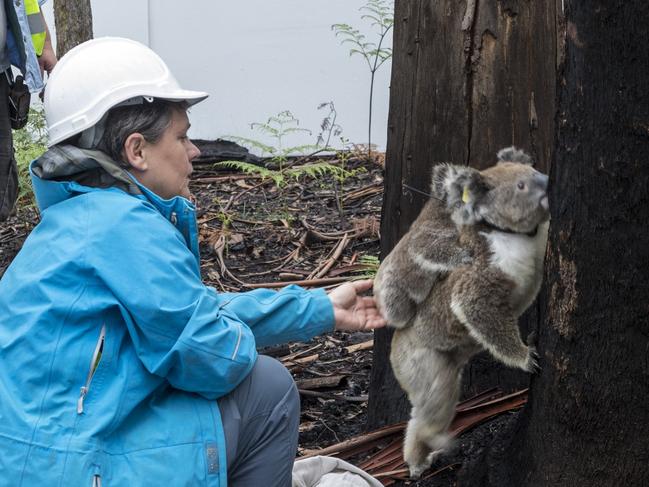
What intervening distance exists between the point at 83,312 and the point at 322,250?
3712mm

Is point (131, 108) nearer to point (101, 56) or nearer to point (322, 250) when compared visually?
point (101, 56)

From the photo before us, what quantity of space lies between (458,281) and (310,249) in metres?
3.20

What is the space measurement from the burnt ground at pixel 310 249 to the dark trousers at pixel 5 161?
149 centimetres

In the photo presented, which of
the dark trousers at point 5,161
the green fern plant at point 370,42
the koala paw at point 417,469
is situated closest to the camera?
the koala paw at point 417,469

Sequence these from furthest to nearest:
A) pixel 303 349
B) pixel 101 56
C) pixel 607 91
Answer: pixel 303 349 → pixel 101 56 → pixel 607 91

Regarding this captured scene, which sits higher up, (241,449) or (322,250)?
(241,449)

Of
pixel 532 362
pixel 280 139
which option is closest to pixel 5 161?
pixel 532 362

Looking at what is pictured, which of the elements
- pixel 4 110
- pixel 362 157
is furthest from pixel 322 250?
pixel 4 110

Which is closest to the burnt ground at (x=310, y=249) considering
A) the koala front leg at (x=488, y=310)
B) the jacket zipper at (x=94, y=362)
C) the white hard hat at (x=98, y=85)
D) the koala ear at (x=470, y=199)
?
the koala front leg at (x=488, y=310)

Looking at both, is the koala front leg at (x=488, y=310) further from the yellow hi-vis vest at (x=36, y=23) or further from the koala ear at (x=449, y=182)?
the yellow hi-vis vest at (x=36, y=23)

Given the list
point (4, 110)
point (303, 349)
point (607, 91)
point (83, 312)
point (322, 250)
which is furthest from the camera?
point (322, 250)

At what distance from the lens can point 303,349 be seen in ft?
16.6

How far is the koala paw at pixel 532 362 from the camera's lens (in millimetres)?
2623

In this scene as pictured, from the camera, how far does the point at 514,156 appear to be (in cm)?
312
